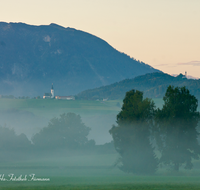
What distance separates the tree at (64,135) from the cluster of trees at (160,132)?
5758 centimetres

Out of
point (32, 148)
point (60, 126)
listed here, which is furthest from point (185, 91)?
point (60, 126)

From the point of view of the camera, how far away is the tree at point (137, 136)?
4388 centimetres

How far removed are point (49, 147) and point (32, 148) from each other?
5013 millimetres

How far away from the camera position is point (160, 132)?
146 feet

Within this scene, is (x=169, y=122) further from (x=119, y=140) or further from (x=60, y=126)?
(x=60, y=126)

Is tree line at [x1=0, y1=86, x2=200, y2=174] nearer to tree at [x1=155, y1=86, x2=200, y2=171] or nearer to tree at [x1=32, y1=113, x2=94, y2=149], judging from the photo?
tree at [x1=155, y1=86, x2=200, y2=171]

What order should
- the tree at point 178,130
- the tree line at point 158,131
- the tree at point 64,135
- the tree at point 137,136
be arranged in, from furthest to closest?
the tree at point 64,135
the tree at point 137,136
the tree line at point 158,131
the tree at point 178,130

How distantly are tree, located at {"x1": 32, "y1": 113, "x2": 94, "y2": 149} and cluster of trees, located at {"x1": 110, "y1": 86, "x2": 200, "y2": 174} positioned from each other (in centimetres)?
5758

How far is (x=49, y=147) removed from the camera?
101 meters

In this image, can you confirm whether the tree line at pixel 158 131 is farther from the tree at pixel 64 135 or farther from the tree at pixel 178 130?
the tree at pixel 64 135

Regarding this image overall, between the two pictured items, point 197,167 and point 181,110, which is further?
point 197,167

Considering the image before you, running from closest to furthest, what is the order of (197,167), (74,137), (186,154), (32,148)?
(186,154)
(197,167)
(32,148)
(74,137)

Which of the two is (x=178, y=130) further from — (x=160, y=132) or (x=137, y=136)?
(x=137, y=136)

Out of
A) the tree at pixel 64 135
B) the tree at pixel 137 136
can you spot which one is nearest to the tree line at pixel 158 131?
the tree at pixel 137 136
